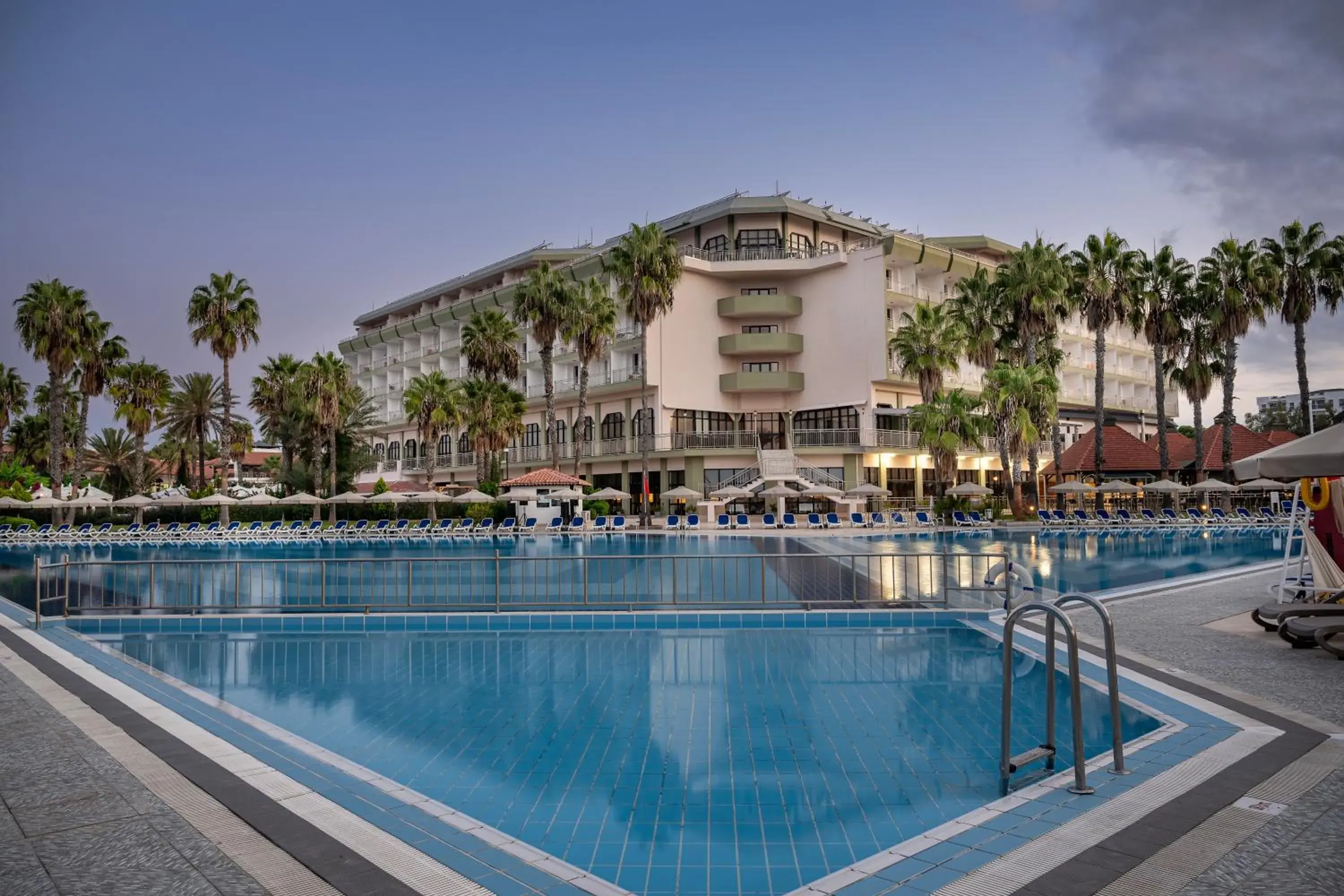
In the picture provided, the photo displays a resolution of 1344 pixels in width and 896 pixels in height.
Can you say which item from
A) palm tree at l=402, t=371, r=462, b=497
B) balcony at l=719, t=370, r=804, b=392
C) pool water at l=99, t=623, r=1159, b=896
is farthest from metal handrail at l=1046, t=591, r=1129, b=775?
palm tree at l=402, t=371, r=462, b=497

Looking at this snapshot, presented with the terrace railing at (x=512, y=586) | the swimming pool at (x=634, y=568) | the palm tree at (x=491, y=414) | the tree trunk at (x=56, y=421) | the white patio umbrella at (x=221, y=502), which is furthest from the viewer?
the palm tree at (x=491, y=414)

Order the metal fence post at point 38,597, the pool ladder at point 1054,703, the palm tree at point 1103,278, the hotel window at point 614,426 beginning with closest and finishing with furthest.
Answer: the pool ladder at point 1054,703, the metal fence post at point 38,597, the palm tree at point 1103,278, the hotel window at point 614,426

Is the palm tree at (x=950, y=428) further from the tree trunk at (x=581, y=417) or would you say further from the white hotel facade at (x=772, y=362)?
the tree trunk at (x=581, y=417)

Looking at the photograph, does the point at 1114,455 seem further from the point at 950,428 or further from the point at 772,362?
the point at 772,362

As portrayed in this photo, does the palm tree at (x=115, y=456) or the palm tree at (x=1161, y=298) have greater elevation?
the palm tree at (x=1161, y=298)

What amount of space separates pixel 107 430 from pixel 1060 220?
7258cm

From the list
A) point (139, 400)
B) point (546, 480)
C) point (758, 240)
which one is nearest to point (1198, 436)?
point (758, 240)

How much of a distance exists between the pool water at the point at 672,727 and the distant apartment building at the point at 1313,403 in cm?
6988

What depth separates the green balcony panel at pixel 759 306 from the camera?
47.8m

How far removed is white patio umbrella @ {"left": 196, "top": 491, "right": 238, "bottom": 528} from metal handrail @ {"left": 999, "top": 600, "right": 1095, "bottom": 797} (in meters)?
37.7

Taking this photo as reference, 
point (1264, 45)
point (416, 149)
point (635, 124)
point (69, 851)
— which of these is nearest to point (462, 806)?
point (69, 851)

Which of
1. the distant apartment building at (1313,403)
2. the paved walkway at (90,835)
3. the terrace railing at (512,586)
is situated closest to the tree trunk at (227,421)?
the terrace railing at (512,586)

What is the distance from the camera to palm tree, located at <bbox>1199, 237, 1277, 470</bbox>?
38344 millimetres

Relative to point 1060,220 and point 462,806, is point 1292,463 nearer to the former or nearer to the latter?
point 462,806
